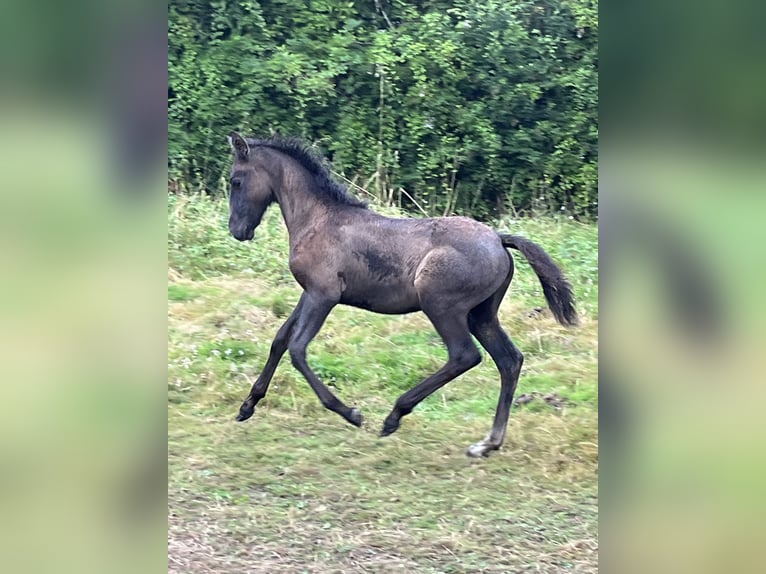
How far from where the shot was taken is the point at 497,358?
390 cm

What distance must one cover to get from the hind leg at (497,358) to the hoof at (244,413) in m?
1.14

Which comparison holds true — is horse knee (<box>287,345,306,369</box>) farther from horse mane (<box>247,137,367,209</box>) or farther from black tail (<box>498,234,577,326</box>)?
black tail (<box>498,234,577,326</box>)

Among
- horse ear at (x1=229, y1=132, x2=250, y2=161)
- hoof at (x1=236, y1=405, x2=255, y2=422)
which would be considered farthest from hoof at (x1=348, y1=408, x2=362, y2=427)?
horse ear at (x1=229, y1=132, x2=250, y2=161)

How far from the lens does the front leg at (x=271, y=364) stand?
3982mm

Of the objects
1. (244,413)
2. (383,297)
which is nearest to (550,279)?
(383,297)

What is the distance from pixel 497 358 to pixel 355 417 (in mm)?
784

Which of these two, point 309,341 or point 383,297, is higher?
point 383,297

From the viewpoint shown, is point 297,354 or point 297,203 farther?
point 297,203

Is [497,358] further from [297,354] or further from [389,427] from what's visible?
[297,354]

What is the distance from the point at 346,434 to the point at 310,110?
1.76 meters

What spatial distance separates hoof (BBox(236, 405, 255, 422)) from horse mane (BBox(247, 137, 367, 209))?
1.17m

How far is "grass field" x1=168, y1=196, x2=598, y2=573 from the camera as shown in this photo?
358cm
